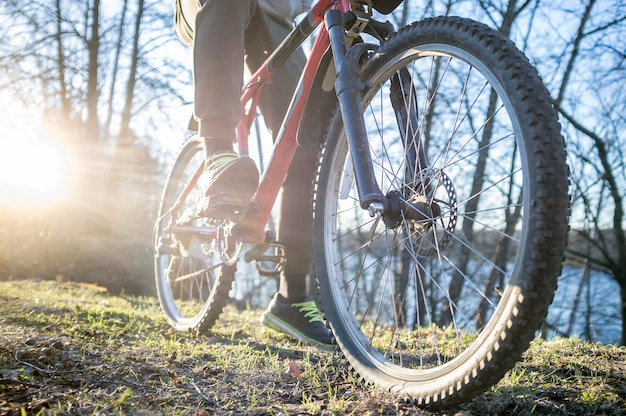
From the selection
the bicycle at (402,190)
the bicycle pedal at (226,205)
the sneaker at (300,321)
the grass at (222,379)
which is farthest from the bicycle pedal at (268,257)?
the grass at (222,379)

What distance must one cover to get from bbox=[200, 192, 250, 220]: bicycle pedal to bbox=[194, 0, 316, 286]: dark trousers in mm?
263

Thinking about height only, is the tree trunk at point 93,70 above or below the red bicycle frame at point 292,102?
above

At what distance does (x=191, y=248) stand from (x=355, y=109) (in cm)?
156

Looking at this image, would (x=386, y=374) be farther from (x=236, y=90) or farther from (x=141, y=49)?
(x=141, y=49)

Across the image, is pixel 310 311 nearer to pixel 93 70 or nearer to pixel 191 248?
pixel 191 248

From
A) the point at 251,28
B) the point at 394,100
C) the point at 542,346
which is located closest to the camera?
the point at 394,100

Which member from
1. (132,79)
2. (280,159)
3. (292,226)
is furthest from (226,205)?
(132,79)

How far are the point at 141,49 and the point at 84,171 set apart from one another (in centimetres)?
374

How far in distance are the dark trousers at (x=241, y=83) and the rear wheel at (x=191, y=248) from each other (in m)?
0.30

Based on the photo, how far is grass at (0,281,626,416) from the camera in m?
1.18

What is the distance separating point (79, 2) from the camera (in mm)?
10180

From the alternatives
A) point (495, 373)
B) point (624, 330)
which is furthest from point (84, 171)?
point (495, 373)

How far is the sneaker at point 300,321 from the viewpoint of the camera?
2.10 metres

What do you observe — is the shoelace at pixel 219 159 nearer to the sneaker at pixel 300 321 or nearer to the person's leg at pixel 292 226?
the person's leg at pixel 292 226
